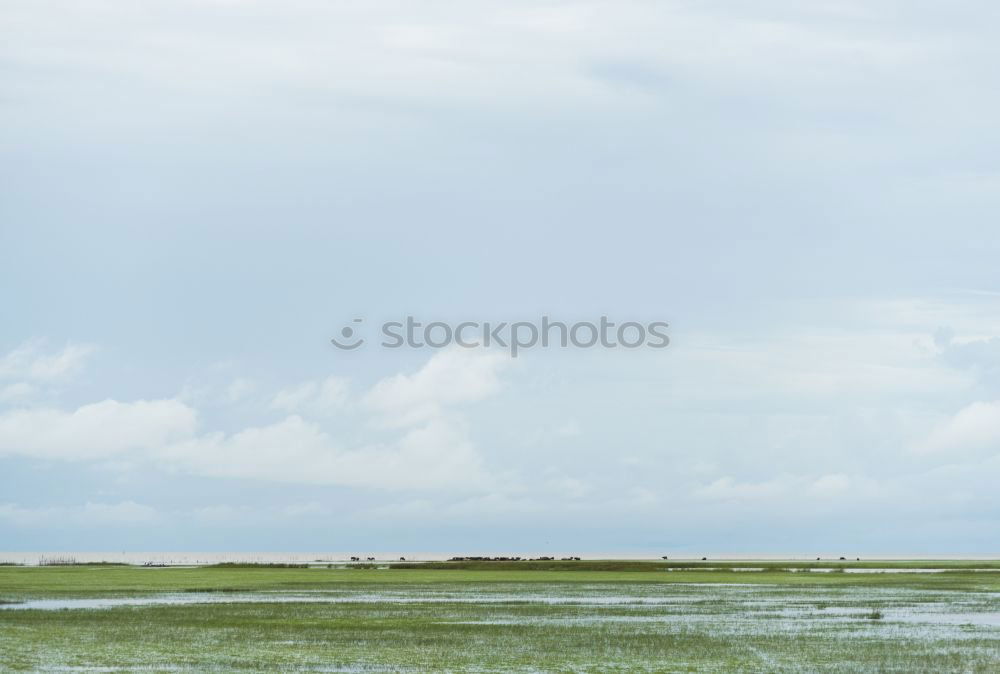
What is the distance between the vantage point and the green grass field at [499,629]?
37.6m

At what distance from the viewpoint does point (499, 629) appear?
47688mm

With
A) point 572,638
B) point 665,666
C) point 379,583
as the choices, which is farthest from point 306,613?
point 379,583

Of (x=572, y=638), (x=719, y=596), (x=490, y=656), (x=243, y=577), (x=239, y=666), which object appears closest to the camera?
(x=239, y=666)

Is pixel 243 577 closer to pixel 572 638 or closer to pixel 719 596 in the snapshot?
pixel 719 596

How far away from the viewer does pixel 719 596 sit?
72438mm

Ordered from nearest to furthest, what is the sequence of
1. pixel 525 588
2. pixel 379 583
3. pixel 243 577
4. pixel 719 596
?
pixel 719 596
pixel 525 588
pixel 379 583
pixel 243 577

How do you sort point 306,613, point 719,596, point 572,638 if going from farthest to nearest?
point 719,596 < point 306,613 < point 572,638

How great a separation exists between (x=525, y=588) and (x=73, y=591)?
29639 mm

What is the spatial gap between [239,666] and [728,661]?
50.6 ft

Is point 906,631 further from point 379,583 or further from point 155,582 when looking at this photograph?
point 155,582

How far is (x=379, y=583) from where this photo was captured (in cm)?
8906

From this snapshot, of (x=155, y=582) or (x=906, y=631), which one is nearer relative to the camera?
(x=906, y=631)

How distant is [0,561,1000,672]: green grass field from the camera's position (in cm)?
3759

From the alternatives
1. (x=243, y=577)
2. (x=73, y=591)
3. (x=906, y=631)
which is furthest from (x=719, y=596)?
(x=243, y=577)
